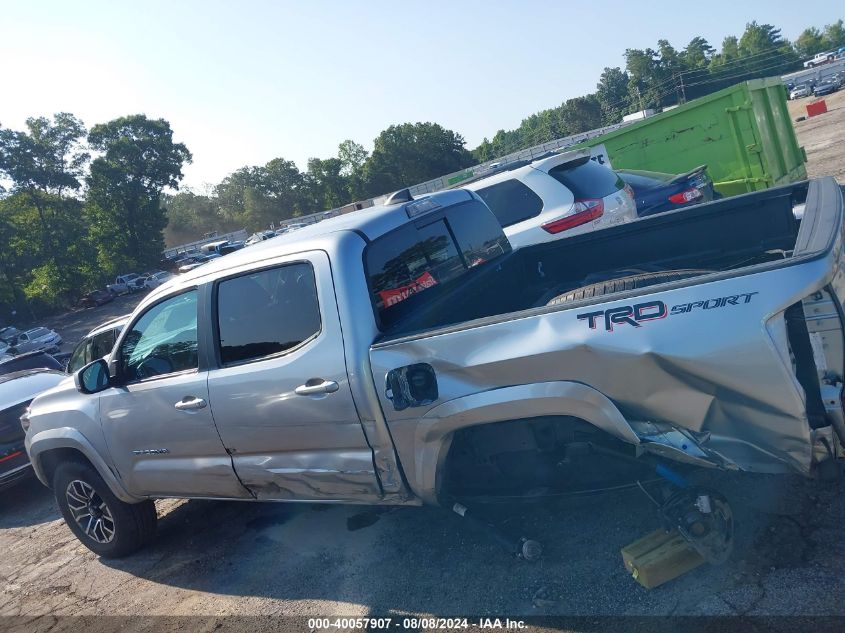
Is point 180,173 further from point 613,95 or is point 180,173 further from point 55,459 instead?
point 55,459

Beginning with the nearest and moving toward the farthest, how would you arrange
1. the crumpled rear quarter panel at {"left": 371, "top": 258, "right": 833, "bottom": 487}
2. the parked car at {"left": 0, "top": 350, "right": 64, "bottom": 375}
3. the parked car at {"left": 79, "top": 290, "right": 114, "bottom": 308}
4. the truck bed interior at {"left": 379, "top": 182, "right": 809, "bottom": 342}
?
the crumpled rear quarter panel at {"left": 371, "top": 258, "right": 833, "bottom": 487}
the truck bed interior at {"left": 379, "top": 182, "right": 809, "bottom": 342}
the parked car at {"left": 0, "top": 350, "right": 64, "bottom": 375}
the parked car at {"left": 79, "top": 290, "right": 114, "bottom": 308}

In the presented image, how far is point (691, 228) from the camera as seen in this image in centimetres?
426

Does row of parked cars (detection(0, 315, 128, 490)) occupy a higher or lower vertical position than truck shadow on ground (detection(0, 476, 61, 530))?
higher

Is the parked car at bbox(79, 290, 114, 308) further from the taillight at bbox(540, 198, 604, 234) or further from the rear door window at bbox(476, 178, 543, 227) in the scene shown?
the taillight at bbox(540, 198, 604, 234)

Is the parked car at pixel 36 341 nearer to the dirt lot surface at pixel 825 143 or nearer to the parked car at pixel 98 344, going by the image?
the parked car at pixel 98 344

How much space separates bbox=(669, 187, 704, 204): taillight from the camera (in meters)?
9.08

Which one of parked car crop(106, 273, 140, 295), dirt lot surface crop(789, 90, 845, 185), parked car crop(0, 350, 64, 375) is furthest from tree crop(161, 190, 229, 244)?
parked car crop(0, 350, 64, 375)

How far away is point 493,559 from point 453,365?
1305 millimetres

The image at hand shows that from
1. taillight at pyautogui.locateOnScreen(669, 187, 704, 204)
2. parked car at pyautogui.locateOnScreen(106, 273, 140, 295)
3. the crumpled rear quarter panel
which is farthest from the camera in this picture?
parked car at pyautogui.locateOnScreen(106, 273, 140, 295)

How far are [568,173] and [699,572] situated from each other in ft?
18.1

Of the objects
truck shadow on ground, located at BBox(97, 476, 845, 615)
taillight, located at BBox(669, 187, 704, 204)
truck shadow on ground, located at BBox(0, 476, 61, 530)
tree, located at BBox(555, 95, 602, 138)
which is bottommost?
truck shadow on ground, located at BBox(97, 476, 845, 615)

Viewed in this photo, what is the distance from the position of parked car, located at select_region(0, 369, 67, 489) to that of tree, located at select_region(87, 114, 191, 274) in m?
53.6

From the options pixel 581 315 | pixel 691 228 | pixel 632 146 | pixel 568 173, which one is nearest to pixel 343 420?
pixel 581 315

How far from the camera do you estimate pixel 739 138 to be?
10898 mm
